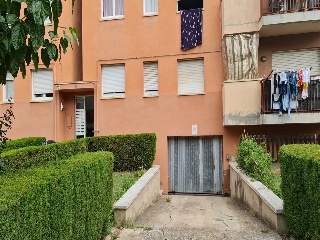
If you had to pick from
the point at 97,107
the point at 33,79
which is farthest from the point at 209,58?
the point at 33,79

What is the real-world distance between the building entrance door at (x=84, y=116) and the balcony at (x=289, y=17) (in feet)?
26.2

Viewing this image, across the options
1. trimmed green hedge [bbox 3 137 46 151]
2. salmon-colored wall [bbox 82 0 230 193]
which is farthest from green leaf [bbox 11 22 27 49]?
salmon-colored wall [bbox 82 0 230 193]

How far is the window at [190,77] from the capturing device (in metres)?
12.8

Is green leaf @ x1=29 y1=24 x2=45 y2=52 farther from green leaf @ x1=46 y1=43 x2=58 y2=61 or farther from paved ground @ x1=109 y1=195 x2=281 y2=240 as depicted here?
paved ground @ x1=109 y1=195 x2=281 y2=240

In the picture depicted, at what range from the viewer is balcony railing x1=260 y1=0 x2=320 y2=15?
1103 cm

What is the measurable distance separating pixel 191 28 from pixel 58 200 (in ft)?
34.8

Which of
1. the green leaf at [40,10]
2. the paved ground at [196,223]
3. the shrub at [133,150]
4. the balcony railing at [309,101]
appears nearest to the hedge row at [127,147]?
the shrub at [133,150]

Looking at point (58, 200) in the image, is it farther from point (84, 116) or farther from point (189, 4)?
point (189, 4)

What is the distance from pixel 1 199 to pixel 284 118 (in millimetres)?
9782

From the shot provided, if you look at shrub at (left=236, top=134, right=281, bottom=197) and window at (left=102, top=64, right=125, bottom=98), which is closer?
shrub at (left=236, top=134, right=281, bottom=197)

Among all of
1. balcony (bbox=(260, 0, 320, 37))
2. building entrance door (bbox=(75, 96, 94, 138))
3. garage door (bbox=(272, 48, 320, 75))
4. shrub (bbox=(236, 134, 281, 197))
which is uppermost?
balcony (bbox=(260, 0, 320, 37))

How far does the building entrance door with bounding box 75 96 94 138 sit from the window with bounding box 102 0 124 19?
3.79 m

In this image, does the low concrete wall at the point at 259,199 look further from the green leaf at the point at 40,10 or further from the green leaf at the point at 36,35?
the green leaf at the point at 40,10

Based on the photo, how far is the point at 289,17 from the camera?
10.8 metres
